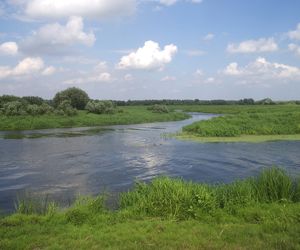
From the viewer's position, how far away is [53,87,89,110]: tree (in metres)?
67.2

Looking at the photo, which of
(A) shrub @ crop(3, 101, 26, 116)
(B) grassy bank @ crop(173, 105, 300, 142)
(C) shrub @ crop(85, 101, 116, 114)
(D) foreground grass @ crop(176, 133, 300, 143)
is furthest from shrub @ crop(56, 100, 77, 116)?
(D) foreground grass @ crop(176, 133, 300, 143)

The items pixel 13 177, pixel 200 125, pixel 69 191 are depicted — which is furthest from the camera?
pixel 200 125

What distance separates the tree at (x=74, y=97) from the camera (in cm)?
6719

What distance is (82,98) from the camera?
68.6 m

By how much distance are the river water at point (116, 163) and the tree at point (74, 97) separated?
114ft

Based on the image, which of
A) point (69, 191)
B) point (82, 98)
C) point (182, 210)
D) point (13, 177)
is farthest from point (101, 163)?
point (82, 98)

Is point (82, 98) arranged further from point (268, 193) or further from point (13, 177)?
point (268, 193)

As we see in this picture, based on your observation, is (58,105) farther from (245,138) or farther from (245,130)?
(245,138)

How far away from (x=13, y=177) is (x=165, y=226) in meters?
11.8

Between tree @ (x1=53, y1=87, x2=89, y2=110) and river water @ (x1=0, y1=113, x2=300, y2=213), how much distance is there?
1364 inches

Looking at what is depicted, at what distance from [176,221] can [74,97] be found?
60.6 metres

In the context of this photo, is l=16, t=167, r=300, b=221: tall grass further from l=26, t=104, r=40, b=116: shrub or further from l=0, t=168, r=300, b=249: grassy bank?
l=26, t=104, r=40, b=116: shrub

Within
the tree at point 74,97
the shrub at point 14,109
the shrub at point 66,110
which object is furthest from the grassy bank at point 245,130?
the tree at point 74,97

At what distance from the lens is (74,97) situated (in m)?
67.8
